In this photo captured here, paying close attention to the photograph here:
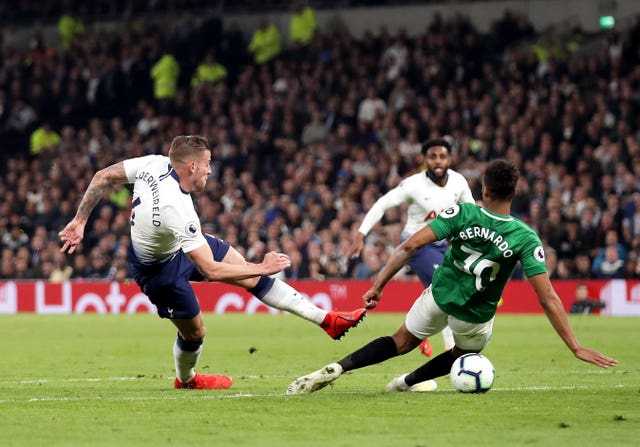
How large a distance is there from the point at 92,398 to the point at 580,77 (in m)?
18.7

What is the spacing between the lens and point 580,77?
1032 inches

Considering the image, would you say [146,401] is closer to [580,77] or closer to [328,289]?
[328,289]

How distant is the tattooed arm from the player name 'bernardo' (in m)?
2.97

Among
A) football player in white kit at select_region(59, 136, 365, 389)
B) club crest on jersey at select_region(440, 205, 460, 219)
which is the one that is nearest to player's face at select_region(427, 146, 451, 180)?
football player in white kit at select_region(59, 136, 365, 389)

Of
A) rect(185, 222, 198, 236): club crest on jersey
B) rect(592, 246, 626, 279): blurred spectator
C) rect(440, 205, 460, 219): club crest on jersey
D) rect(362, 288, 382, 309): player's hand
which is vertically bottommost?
rect(592, 246, 626, 279): blurred spectator

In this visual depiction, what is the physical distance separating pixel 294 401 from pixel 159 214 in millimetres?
1868

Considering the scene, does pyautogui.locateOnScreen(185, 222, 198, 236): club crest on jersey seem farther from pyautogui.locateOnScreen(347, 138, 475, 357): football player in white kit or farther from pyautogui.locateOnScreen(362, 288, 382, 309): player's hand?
pyautogui.locateOnScreen(347, 138, 475, 357): football player in white kit

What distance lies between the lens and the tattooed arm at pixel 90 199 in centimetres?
995

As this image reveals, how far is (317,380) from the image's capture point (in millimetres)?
9414

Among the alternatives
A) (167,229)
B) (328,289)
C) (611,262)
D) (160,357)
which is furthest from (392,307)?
(167,229)

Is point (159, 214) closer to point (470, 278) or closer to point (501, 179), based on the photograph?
point (470, 278)

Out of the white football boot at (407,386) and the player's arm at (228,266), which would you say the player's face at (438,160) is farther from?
the player's arm at (228,266)

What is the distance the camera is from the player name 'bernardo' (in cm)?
888

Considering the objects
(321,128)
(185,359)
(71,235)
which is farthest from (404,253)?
(321,128)
